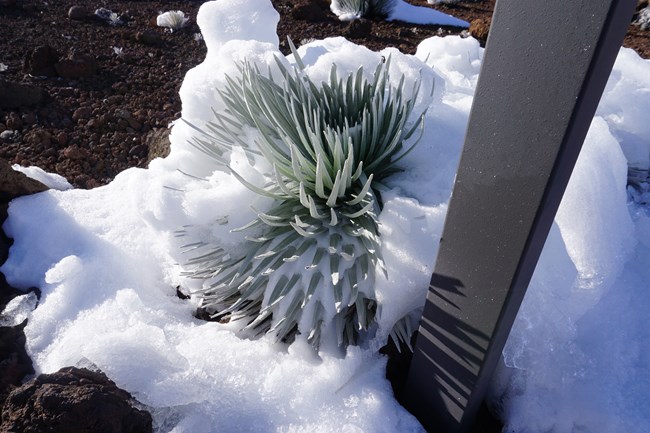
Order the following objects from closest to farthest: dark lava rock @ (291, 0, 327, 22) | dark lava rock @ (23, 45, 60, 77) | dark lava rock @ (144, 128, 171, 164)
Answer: dark lava rock @ (144, 128, 171, 164) → dark lava rock @ (23, 45, 60, 77) → dark lava rock @ (291, 0, 327, 22)

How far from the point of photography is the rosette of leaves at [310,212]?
111 centimetres

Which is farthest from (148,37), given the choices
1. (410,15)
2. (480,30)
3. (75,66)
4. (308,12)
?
(480,30)

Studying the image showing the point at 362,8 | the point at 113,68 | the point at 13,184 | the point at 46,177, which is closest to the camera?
the point at 13,184

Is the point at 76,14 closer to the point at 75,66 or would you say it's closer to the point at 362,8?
the point at 75,66

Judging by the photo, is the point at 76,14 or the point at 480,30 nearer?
the point at 480,30

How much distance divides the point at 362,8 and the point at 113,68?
5.29 ft

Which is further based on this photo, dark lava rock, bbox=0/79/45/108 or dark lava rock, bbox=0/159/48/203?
dark lava rock, bbox=0/79/45/108

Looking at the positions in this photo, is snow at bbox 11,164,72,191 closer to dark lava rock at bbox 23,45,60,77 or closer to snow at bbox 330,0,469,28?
dark lava rock at bbox 23,45,60,77

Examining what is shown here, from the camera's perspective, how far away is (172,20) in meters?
3.06

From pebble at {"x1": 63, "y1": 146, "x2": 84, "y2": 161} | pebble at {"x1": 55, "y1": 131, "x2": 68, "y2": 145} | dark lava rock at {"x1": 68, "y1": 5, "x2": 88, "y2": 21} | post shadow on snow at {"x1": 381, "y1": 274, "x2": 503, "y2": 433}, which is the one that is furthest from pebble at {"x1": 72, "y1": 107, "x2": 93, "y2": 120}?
post shadow on snow at {"x1": 381, "y1": 274, "x2": 503, "y2": 433}

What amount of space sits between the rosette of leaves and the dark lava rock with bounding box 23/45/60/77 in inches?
61.3

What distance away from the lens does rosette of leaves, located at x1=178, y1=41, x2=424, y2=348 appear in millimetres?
1108

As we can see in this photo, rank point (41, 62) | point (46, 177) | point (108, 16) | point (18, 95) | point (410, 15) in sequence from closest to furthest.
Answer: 1. point (46, 177)
2. point (18, 95)
3. point (41, 62)
4. point (108, 16)
5. point (410, 15)

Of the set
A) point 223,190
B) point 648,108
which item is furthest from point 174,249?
point 648,108
